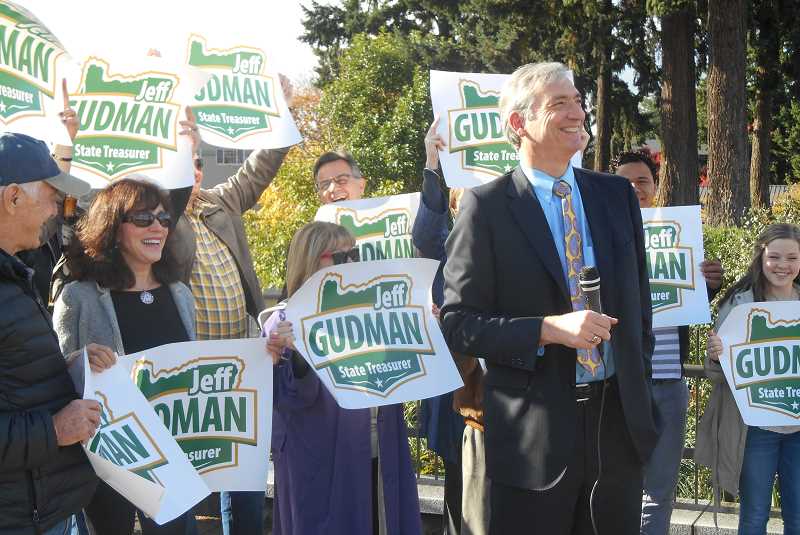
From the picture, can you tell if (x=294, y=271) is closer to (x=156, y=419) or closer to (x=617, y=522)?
(x=156, y=419)

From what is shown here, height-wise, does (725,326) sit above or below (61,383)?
below

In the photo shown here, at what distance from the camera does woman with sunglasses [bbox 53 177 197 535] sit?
3688mm

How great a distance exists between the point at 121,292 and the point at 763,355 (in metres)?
3.01

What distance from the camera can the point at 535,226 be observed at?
2924mm

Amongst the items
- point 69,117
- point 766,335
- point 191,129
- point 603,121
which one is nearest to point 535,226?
point 766,335

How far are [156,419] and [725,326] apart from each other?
2.74 m

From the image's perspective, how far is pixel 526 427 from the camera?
289 centimetres

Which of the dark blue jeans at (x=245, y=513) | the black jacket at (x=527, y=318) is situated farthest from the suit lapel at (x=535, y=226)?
the dark blue jeans at (x=245, y=513)

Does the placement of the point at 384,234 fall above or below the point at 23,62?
below

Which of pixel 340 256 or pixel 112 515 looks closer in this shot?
pixel 112 515

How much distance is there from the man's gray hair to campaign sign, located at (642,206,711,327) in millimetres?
1796

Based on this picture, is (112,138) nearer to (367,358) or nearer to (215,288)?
(215,288)

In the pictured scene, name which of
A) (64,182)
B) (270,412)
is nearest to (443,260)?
(270,412)

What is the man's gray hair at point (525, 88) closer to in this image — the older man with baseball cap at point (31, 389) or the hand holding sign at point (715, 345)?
the older man with baseball cap at point (31, 389)
